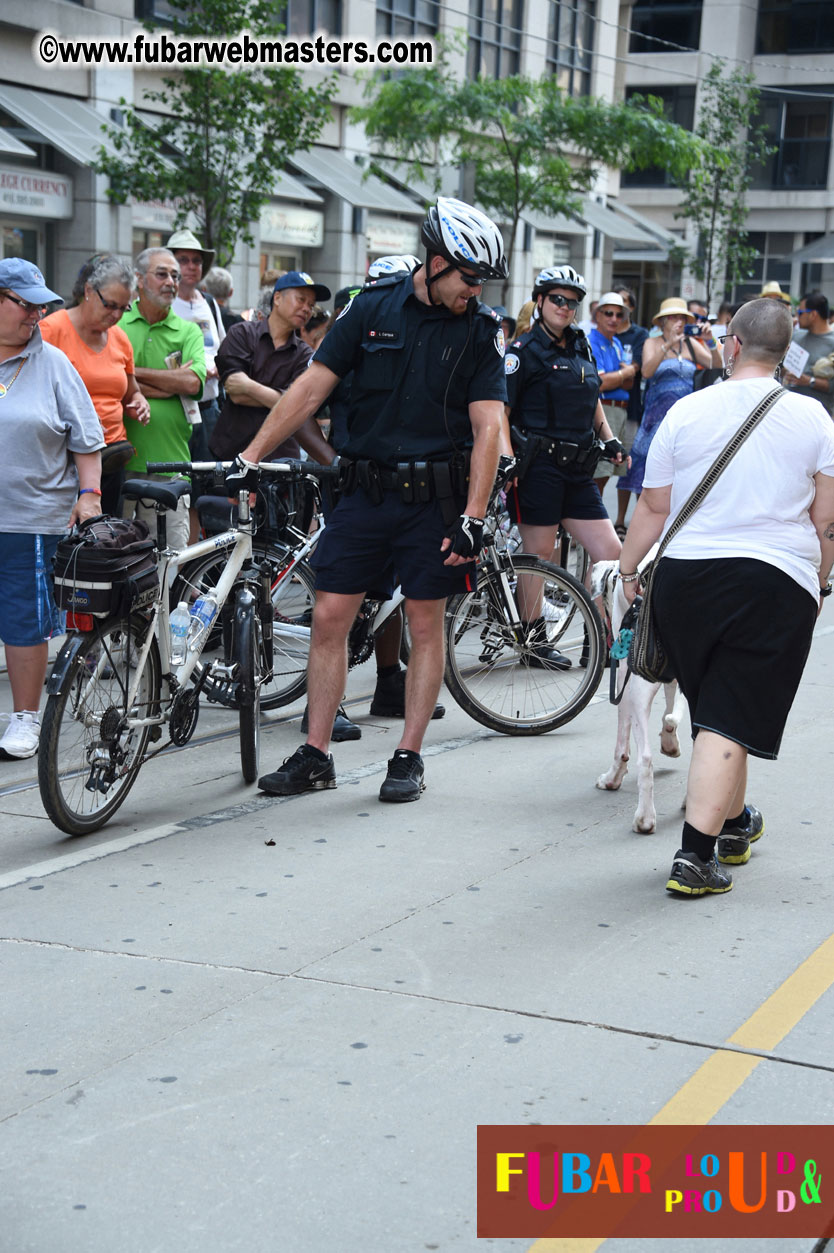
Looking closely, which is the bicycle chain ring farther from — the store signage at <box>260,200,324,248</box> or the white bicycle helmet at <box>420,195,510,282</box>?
the store signage at <box>260,200,324,248</box>

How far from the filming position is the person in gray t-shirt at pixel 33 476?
636 centimetres

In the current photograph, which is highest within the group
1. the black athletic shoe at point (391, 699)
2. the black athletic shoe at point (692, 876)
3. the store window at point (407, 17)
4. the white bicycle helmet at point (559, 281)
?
the store window at point (407, 17)

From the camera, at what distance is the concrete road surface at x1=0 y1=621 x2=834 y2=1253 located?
3150 mm

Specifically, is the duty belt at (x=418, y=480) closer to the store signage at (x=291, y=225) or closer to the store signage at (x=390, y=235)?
the store signage at (x=291, y=225)

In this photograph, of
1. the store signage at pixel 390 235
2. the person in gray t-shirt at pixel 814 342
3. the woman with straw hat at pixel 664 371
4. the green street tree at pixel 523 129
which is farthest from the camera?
the store signage at pixel 390 235

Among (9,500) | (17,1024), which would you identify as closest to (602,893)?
(17,1024)

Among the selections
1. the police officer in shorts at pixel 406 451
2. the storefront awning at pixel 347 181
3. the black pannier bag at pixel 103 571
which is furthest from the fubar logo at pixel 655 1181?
the storefront awning at pixel 347 181

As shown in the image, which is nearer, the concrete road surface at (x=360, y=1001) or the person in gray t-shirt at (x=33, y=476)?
the concrete road surface at (x=360, y=1001)

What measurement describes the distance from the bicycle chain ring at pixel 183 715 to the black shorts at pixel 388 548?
0.67 meters

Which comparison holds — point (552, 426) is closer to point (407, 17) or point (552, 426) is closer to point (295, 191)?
point (295, 191)

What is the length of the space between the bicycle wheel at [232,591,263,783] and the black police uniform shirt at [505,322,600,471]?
8.63 feet

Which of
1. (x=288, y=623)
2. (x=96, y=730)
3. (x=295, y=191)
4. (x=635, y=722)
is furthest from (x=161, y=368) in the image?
(x=295, y=191)

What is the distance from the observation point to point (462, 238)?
575cm

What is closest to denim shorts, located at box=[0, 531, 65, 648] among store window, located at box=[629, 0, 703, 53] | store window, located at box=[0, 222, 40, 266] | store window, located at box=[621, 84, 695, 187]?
store window, located at box=[0, 222, 40, 266]
